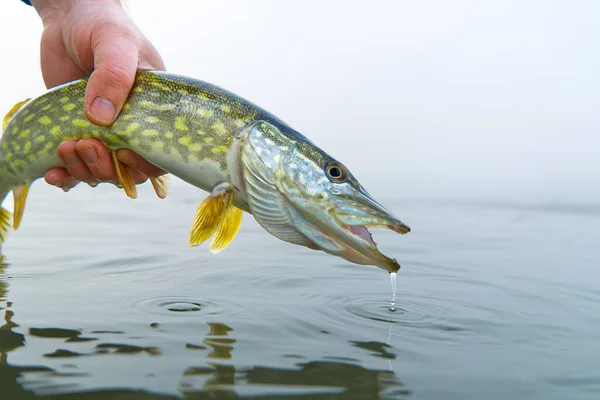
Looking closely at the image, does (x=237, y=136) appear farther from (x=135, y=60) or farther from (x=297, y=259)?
(x=297, y=259)

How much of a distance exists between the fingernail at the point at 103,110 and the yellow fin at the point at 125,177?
0.28 m

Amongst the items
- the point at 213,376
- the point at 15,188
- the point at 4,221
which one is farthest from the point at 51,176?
the point at 213,376

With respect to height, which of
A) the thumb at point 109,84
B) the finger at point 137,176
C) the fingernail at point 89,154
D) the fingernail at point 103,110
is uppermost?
the thumb at point 109,84

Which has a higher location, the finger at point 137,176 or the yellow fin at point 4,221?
the finger at point 137,176

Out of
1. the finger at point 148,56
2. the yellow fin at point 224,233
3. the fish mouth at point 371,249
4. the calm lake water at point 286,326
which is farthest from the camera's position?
the finger at point 148,56

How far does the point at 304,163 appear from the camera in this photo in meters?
2.78

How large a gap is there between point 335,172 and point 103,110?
1.41m

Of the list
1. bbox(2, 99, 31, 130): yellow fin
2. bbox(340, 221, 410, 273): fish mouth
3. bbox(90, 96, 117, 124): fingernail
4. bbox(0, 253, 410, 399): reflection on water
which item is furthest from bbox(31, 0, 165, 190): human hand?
bbox(340, 221, 410, 273): fish mouth

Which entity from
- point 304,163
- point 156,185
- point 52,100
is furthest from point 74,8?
point 304,163

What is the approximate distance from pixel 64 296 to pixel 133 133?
115 centimetres

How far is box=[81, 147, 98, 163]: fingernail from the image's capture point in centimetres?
325

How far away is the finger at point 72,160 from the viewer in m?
3.29

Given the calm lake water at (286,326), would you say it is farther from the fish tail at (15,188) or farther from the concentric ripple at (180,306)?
the fish tail at (15,188)

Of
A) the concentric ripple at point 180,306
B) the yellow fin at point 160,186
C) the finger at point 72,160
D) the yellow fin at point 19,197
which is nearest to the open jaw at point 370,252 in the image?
the concentric ripple at point 180,306
